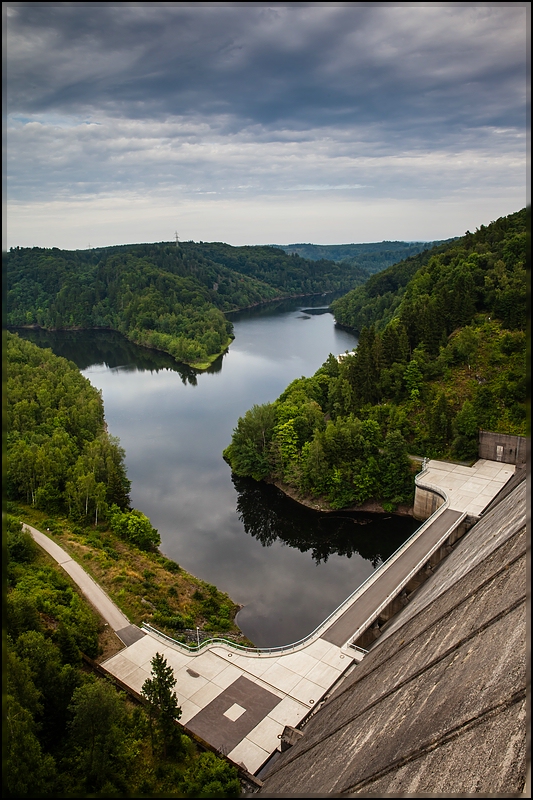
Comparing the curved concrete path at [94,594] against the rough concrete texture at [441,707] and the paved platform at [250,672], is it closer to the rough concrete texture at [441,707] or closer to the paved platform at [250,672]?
the paved platform at [250,672]

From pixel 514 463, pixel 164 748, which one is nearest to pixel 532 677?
pixel 164 748

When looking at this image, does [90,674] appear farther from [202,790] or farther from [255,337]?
[255,337]

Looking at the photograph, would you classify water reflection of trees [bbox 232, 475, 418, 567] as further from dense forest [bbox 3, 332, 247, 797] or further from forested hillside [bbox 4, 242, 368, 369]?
forested hillside [bbox 4, 242, 368, 369]

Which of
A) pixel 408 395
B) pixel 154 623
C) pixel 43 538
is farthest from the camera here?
pixel 408 395

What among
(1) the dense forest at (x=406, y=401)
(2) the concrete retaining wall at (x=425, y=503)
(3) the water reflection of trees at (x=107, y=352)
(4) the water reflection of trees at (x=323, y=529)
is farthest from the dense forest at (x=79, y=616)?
(3) the water reflection of trees at (x=107, y=352)

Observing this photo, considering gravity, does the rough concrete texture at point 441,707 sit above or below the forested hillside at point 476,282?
below

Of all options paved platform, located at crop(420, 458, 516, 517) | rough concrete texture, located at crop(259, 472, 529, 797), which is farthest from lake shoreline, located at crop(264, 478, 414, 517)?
rough concrete texture, located at crop(259, 472, 529, 797)
